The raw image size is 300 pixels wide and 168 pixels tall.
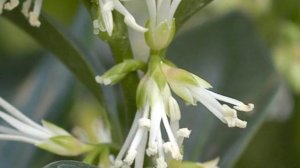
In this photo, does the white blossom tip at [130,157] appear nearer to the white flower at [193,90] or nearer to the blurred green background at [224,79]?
the white flower at [193,90]

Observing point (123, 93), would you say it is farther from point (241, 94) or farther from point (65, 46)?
point (241, 94)

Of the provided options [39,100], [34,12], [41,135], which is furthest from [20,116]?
[39,100]

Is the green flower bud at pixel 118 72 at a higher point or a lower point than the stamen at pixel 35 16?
lower

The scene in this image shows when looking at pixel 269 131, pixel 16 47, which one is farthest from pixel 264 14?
pixel 16 47

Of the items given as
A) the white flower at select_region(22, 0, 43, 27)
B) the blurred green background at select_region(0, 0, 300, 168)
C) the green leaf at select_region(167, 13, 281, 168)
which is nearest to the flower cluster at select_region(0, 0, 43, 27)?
the white flower at select_region(22, 0, 43, 27)

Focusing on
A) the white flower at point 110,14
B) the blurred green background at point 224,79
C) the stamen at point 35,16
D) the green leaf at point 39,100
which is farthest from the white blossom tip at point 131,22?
the green leaf at point 39,100

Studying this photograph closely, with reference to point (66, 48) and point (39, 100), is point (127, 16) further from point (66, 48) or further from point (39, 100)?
point (39, 100)

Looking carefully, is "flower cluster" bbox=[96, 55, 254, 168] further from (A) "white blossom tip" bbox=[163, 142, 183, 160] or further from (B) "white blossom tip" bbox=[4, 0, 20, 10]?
(B) "white blossom tip" bbox=[4, 0, 20, 10]
